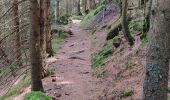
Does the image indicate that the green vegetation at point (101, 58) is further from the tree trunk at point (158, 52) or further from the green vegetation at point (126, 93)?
the tree trunk at point (158, 52)

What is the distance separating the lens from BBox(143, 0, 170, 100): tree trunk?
6852mm

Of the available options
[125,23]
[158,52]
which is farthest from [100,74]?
[158,52]

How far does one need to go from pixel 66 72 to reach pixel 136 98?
6.62 m

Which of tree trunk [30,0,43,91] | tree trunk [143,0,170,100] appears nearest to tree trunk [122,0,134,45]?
tree trunk [30,0,43,91]

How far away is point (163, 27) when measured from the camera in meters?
6.84

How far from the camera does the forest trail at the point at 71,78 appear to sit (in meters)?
13.0

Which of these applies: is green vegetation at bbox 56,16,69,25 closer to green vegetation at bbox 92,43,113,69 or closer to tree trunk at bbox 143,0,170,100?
green vegetation at bbox 92,43,113,69

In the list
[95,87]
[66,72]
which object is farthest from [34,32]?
[66,72]

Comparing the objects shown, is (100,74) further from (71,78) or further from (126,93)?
(126,93)

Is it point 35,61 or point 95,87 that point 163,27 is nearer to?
point 35,61

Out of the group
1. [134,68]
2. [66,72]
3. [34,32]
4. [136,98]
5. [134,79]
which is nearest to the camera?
[136,98]

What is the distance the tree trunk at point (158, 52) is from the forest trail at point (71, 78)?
5.69 metres

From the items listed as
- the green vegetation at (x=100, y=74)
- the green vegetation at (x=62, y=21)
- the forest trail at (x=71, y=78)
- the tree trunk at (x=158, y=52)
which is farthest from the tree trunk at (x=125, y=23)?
the green vegetation at (x=62, y=21)

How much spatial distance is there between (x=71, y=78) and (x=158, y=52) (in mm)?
8976
